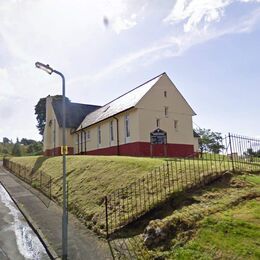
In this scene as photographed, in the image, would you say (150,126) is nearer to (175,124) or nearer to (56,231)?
(175,124)

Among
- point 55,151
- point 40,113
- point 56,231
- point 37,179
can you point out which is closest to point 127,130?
point 37,179

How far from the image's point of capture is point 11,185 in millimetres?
25672

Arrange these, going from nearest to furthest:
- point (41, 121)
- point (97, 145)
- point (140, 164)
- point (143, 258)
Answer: point (143, 258) → point (140, 164) → point (97, 145) → point (41, 121)

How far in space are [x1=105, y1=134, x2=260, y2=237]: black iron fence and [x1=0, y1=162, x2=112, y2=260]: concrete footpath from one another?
896mm

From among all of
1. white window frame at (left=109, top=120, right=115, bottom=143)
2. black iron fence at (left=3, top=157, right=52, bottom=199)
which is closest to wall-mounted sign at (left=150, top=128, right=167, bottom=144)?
white window frame at (left=109, top=120, right=115, bottom=143)

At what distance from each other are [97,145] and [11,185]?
11215 millimetres

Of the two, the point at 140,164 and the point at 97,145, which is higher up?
the point at 97,145

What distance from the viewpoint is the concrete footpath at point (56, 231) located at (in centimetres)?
967

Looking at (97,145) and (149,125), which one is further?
(97,145)

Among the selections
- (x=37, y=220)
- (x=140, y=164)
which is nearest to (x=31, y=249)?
(x=37, y=220)

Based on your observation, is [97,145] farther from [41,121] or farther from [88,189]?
[41,121]

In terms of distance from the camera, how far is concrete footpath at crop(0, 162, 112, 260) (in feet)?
31.7

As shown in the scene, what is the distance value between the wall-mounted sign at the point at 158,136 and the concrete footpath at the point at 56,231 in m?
11.8

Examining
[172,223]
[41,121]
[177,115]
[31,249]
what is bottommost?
[31,249]
